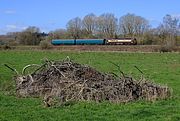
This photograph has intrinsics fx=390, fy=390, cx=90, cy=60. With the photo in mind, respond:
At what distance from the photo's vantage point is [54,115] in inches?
439

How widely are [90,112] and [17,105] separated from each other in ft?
9.24

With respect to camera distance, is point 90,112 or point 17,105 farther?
point 17,105

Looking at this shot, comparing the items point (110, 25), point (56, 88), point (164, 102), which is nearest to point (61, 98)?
point (56, 88)

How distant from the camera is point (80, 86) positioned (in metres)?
14.0

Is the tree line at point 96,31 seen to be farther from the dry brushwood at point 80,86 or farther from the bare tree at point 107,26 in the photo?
the dry brushwood at point 80,86

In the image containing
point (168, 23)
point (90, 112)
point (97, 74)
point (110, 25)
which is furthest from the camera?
point (110, 25)

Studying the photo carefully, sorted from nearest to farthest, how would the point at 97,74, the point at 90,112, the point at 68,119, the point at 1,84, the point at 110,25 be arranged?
the point at 68,119 < the point at 90,112 < the point at 97,74 < the point at 1,84 < the point at 110,25

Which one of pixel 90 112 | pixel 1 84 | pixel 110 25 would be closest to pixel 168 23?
pixel 110 25

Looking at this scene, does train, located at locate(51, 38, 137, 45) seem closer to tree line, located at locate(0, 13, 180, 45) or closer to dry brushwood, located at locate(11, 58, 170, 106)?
tree line, located at locate(0, 13, 180, 45)

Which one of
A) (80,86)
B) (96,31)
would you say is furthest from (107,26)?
(80,86)

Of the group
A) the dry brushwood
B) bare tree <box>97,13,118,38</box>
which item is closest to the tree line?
bare tree <box>97,13,118,38</box>

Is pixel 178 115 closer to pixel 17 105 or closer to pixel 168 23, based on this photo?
pixel 17 105

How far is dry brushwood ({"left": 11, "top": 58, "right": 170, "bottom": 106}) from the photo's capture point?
13.7 m

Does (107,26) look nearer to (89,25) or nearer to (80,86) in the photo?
(89,25)
